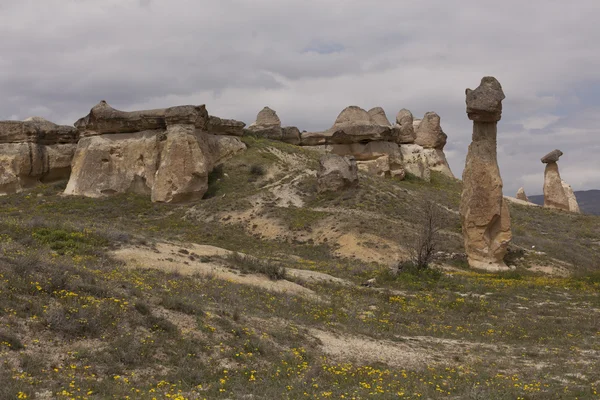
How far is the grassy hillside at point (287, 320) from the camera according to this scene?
767cm

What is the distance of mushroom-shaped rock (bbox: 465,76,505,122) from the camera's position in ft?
72.3

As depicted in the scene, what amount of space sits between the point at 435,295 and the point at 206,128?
24.9 metres

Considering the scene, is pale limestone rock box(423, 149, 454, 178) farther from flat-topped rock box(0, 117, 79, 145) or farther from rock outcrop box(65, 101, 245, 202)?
flat-topped rock box(0, 117, 79, 145)

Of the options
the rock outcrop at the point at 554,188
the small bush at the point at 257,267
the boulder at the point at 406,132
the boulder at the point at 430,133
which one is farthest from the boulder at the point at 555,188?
the small bush at the point at 257,267

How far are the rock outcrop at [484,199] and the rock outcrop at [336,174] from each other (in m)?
9.55

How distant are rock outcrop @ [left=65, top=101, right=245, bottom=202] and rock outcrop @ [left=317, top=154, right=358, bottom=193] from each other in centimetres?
716

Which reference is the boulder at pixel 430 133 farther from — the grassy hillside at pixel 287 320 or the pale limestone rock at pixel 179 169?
the grassy hillside at pixel 287 320

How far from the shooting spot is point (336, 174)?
32.2 metres

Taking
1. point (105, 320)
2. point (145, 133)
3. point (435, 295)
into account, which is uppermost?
point (145, 133)

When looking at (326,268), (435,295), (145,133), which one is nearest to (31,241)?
(326,268)

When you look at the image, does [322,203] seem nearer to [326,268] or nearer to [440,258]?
[440,258]

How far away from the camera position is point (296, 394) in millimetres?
7516

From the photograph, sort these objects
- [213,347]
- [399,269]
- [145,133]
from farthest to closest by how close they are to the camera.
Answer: [145,133] → [399,269] → [213,347]

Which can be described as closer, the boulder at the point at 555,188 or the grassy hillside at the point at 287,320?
the grassy hillside at the point at 287,320
